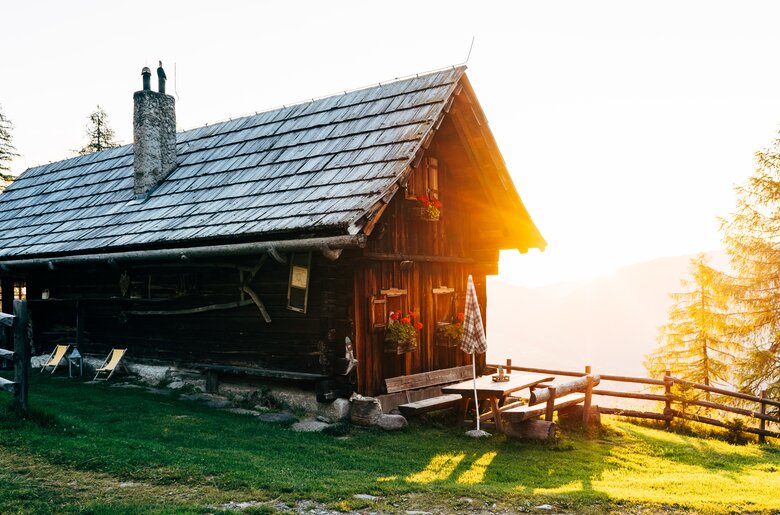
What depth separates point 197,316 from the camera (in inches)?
478

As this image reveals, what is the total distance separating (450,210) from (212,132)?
646 centimetres

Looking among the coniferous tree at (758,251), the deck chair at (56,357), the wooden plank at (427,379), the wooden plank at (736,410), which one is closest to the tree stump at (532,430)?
the wooden plank at (427,379)

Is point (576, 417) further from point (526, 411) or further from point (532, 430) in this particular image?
point (526, 411)

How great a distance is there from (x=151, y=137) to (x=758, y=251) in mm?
16061

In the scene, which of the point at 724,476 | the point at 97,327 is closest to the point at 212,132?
the point at 97,327

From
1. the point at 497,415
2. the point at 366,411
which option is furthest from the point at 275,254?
the point at 497,415

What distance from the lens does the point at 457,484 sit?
710cm

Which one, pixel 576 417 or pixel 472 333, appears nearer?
pixel 472 333

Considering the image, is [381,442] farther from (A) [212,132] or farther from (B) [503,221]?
(A) [212,132]

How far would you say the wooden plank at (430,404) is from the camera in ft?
33.6

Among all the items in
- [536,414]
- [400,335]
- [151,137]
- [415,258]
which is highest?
[151,137]

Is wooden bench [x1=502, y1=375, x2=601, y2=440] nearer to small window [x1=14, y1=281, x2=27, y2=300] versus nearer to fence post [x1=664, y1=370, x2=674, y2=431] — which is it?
fence post [x1=664, y1=370, x2=674, y2=431]

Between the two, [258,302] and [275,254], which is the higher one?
[275,254]

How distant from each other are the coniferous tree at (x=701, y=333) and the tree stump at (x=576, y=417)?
26.6 ft
